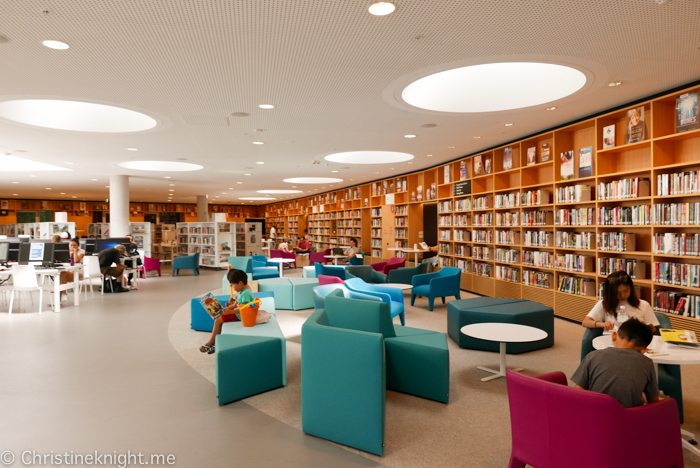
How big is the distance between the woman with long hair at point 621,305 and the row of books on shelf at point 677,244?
2007 mm

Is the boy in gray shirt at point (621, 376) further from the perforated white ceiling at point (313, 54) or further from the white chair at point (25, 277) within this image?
the white chair at point (25, 277)

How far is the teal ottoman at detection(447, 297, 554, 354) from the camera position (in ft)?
17.3

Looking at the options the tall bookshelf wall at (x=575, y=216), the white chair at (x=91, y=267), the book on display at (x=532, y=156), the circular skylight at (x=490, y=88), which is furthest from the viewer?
the white chair at (x=91, y=267)

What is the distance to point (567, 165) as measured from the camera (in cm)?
727

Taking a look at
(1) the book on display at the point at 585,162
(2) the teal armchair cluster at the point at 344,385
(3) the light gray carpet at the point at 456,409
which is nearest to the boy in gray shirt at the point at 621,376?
(3) the light gray carpet at the point at 456,409

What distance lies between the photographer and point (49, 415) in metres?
3.64

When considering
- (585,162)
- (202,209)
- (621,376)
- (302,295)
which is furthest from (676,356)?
(202,209)

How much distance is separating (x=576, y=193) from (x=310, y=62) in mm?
5091

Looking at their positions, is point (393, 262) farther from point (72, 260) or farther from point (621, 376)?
point (72, 260)

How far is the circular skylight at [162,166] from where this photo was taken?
11.7 metres

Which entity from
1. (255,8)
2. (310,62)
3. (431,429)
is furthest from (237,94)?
(431,429)

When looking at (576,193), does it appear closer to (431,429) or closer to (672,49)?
(672,49)

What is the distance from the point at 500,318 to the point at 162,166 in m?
10.6

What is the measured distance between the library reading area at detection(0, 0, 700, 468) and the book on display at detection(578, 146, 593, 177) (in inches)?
1.6
